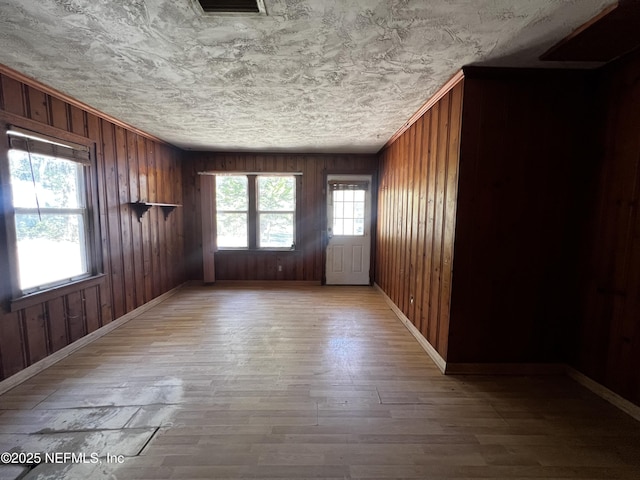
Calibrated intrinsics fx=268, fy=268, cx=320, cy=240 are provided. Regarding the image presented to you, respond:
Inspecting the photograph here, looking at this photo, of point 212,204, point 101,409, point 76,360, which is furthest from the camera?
point 212,204

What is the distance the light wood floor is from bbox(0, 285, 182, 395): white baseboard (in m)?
0.07

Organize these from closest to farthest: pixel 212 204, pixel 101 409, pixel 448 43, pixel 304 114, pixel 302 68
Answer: pixel 448 43
pixel 101 409
pixel 302 68
pixel 304 114
pixel 212 204

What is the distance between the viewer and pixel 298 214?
5215 millimetres

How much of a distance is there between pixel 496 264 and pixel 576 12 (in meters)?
1.63

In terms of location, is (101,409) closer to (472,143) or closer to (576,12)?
(472,143)

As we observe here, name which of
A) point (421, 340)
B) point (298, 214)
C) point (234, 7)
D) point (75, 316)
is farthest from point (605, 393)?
point (75, 316)

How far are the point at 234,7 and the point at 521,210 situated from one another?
8.01ft

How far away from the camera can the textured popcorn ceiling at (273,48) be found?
1433 mm

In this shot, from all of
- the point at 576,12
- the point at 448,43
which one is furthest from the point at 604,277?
the point at 448,43

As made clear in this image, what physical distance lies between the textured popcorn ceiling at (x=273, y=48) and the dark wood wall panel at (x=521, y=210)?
1.16 feet

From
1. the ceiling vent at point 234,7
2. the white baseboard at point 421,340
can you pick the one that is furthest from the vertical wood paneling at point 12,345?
the white baseboard at point 421,340

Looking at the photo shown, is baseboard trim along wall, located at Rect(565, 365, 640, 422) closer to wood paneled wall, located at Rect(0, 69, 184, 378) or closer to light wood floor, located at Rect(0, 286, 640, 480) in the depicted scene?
light wood floor, located at Rect(0, 286, 640, 480)

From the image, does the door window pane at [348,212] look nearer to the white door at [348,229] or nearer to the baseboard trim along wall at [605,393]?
the white door at [348,229]

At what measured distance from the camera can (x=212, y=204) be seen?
199 inches
